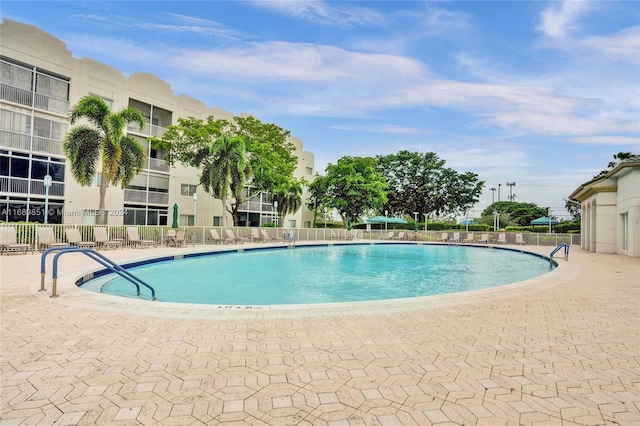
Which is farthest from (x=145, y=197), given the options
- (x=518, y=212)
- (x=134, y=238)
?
(x=518, y=212)

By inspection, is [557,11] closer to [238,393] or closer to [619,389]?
[619,389]

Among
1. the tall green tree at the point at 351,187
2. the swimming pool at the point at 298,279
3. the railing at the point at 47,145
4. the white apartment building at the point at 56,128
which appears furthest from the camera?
the tall green tree at the point at 351,187

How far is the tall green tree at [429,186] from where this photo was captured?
41.8m

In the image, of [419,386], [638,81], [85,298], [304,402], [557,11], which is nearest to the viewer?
[304,402]

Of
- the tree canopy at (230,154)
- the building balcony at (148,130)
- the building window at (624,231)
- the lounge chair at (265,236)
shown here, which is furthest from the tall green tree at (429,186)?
the building balcony at (148,130)

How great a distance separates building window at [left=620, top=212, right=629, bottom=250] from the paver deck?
13737mm

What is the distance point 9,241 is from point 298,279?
1005 cm

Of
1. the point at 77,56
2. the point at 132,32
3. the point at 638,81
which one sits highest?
the point at 77,56

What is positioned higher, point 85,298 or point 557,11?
point 557,11

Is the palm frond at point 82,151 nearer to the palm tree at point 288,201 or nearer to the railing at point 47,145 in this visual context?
the railing at point 47,145

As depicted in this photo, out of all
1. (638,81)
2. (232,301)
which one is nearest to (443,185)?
(638,81)

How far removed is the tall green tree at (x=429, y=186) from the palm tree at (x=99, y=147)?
3118 centimetres

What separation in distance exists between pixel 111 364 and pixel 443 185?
1674 inches

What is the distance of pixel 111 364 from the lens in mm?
3160
